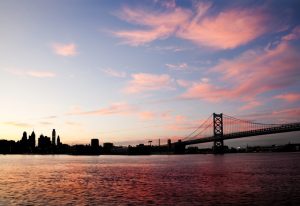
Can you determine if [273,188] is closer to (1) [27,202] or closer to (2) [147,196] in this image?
(2) [147,196]

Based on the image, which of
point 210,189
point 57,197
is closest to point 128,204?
point 57,197

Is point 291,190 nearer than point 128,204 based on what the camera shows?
No

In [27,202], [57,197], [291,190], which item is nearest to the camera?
[27,202]

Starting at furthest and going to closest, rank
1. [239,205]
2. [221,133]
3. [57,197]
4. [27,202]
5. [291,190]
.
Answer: [221,133] → [291,190] → [57,197] → [27,202] → [239,205]

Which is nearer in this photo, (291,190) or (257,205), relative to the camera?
(257,205)

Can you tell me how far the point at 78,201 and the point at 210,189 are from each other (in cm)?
1314

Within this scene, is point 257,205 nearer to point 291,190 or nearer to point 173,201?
point 173,201

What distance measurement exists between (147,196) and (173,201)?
3.62 metres

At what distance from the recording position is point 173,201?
92.0 feet

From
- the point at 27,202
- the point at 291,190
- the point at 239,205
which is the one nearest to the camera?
the point at 239,205

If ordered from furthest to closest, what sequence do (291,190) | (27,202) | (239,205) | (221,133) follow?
(221,133)
(291,190)
(27,202)
(239,205)

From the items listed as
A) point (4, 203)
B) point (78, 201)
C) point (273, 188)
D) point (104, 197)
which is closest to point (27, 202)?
point (4, 203)

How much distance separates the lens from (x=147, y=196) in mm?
31078

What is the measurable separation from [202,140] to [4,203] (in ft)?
458
